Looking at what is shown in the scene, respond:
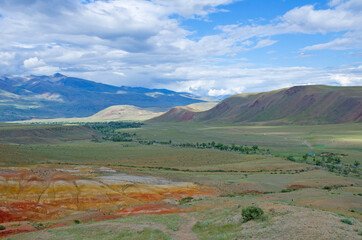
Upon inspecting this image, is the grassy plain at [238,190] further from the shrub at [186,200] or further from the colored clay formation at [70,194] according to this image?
the colored clay formation at [70,194]

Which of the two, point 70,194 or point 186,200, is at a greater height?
point 70,194

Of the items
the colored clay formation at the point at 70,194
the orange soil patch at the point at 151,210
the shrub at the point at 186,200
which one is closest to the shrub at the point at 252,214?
the orange soil patch at the point at 151,210

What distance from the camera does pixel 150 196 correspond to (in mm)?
35719

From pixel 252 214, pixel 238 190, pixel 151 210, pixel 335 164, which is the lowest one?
pixel 238 190

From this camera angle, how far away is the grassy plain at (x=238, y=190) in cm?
1748

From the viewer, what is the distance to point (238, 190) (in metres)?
42.8

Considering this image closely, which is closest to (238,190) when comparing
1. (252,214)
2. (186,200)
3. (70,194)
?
(186,200)

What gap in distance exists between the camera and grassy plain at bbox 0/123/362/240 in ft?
57.4

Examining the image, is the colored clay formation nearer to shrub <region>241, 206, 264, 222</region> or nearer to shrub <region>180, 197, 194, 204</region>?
shrub <region>180, 197, 194, 204</region>

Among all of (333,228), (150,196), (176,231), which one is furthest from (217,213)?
(150,196)

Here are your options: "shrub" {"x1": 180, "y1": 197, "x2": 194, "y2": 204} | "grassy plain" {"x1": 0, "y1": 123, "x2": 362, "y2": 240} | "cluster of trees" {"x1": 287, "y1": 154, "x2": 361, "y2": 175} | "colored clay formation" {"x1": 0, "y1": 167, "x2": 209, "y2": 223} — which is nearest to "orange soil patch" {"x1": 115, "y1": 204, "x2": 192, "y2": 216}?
"colored clay formation" {"x1": 0, "y1": 167, "x2": 209, "y2": 223}

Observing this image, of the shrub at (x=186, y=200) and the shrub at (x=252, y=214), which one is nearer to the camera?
the shrub at (x=252, y=214)

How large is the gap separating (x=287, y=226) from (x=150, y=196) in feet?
72.4

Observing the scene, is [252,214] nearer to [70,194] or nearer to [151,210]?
[151,210]
